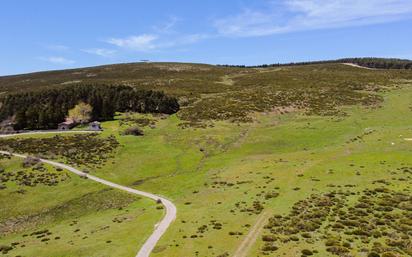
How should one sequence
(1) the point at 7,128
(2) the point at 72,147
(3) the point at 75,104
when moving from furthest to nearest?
(3) the point at 75,104
(1) the point at 7,128
(2) the point at 72,147

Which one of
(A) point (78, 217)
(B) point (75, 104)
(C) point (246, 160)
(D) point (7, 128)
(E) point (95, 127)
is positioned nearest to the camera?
(A) point (78, 217)

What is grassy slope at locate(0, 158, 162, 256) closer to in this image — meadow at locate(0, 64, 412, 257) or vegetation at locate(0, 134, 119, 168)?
meadow at locate(0, 64, 412, 257)

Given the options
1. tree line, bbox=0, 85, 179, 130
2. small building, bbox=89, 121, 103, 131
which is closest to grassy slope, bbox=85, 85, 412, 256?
small building, bbox=89, 121, 103, 131

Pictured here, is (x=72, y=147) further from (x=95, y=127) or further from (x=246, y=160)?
(x=246, y=160)

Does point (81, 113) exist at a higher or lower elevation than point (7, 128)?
higher

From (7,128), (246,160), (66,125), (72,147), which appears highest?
(66,125)

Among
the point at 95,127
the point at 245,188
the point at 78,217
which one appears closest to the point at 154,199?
the point at 78,217

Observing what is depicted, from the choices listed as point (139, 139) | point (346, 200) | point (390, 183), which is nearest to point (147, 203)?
point (346, 200)

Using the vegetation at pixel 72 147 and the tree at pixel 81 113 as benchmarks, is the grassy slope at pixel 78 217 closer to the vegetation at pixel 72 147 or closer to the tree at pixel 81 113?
the vegetation at pixel 72 147
